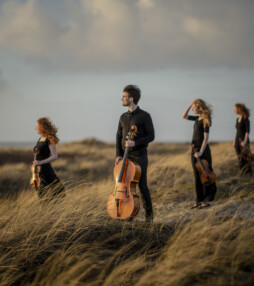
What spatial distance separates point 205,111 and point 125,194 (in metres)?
2.52

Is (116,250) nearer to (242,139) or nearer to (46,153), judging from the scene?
(46,153)

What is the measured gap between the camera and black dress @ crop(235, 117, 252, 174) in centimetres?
927

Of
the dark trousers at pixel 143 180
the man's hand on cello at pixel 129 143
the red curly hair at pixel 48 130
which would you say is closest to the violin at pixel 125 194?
the man's hand on cello at pixel 129 143

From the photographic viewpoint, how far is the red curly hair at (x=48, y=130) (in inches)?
244

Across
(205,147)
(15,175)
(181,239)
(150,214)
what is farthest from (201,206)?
(15,175)

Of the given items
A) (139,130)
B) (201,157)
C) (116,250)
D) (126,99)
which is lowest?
(116,250)

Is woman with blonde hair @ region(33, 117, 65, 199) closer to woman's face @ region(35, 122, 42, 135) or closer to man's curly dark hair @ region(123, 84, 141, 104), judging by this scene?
woman's face @ region(35, 122, 42, 135)

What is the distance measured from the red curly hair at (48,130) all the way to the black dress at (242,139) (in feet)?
17.4

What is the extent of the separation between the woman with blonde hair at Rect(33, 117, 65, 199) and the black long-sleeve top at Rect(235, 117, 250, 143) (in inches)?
209

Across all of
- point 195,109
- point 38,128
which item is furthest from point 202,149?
point 38,128

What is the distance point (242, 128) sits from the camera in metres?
9.43

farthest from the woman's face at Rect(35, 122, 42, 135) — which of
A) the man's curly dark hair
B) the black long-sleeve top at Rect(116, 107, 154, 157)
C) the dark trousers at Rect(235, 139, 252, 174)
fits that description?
the dark trousers at Rect(235, 139, 252, 174)

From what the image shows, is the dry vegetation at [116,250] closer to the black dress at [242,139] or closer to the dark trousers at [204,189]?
the dark trousers at [204,189]

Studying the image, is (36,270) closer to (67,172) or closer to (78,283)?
(78,283)
